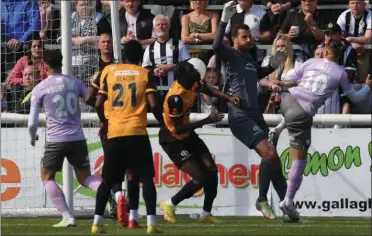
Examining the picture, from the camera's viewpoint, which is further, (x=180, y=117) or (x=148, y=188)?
(x=180, y=117)

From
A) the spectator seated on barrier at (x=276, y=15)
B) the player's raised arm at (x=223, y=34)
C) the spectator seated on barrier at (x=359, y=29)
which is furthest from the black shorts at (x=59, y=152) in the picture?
the spectator seated on barrier at (x=359, y=29)

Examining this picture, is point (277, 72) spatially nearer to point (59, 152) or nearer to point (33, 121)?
point (59, 152)

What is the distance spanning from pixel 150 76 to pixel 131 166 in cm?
98

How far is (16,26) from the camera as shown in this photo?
18953 millimetres

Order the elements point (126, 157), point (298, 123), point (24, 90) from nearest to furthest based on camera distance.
→ 1. point (126, 157)
2. point (298, 123)
3. point (24, 90)

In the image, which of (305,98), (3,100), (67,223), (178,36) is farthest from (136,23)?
(67,223)

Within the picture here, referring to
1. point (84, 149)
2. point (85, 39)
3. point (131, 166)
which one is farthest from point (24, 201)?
point (131, 166)

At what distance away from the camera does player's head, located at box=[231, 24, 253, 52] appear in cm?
1559

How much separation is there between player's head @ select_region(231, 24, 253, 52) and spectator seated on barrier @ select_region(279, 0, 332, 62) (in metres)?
3.44

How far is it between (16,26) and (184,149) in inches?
179

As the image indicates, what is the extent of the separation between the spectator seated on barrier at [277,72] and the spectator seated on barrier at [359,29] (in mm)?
1089

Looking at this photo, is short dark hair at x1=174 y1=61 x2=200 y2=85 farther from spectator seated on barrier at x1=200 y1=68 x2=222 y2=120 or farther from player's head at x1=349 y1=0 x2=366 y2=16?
player's head at x1=349 y1=0 x2=366 y2=16

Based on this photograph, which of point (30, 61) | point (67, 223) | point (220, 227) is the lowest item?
point (220, 227)

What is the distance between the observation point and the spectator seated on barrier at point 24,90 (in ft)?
59.0
